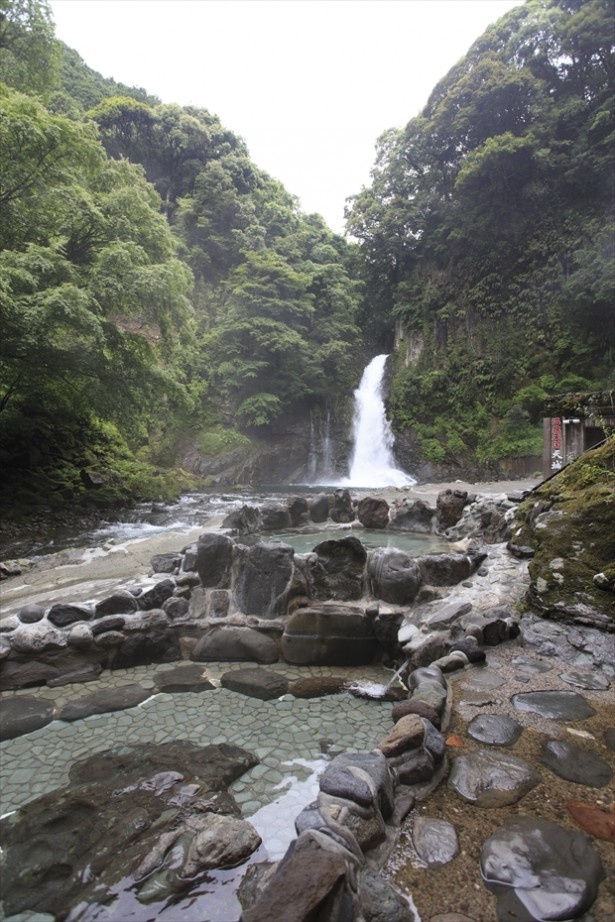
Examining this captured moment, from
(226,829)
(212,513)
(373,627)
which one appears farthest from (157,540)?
(226,829)

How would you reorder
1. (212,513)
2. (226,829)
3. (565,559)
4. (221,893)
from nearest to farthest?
1. (221,893)
2. (226,829)
3. (565,559)
4. (212,513)

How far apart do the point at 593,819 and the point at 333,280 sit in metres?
25.2

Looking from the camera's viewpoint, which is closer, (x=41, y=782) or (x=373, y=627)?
(x=41, y=782)

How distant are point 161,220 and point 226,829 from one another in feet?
38.0

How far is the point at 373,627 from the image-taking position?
4059mm

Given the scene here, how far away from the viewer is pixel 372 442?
21.8 m

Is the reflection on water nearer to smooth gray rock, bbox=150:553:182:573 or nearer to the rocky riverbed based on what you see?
smooth gray rock, bbox=150:553:182:573

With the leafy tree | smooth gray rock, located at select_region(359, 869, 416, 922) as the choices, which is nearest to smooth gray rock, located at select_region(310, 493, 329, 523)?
smooth gray rock, located at select_region(359, 869, 416, 922)

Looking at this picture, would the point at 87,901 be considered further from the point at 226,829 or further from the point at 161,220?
the point at 161,220

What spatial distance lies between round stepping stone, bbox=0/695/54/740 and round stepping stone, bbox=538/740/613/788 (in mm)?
3059

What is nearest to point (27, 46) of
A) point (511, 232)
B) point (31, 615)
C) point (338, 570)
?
point (31, 615)

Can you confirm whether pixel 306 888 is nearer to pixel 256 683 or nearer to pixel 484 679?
pixel 484 679

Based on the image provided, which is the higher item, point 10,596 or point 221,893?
point 221,893

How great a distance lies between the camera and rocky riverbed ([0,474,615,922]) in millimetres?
1586
